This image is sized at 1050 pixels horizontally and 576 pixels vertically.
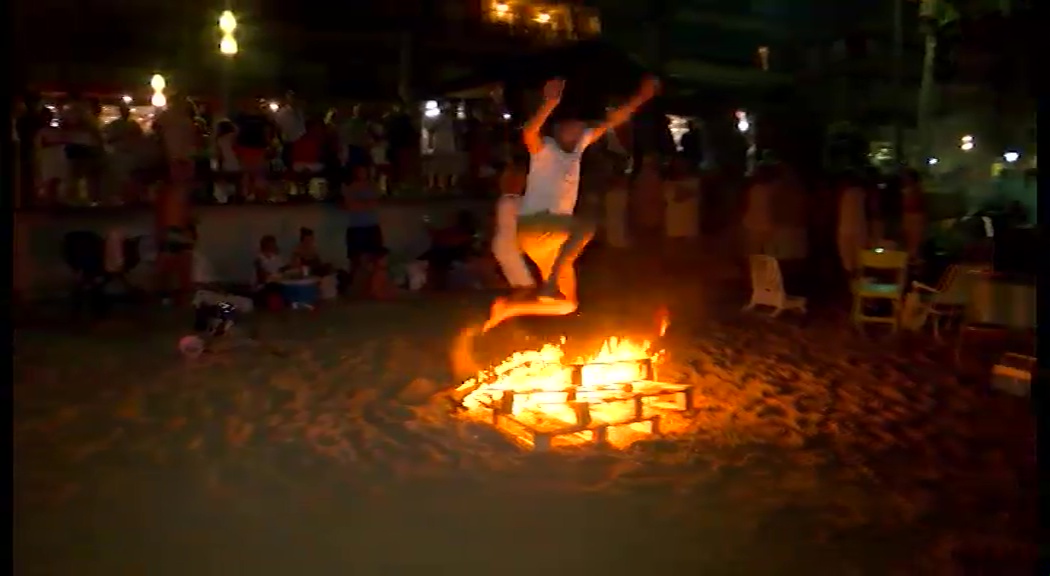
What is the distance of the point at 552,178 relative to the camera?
26.8 feet

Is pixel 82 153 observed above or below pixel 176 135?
below

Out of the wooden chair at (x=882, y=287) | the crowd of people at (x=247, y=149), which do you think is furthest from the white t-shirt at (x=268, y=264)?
the wooden chair at (x=882, y=287)

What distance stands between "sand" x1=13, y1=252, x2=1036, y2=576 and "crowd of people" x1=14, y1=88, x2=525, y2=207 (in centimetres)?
Answer: 442

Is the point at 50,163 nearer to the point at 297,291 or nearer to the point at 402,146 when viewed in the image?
the point at 297,291

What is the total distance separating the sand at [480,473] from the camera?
16.5ft

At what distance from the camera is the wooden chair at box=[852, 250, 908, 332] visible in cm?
1089

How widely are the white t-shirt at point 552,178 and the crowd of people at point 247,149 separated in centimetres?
722

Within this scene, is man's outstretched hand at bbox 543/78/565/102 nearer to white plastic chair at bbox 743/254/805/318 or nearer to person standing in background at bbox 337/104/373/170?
white plastic chair at bbox 743/254/805/318

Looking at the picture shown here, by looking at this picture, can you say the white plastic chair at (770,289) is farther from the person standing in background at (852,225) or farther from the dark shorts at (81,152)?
the dark shorts at (81,152)

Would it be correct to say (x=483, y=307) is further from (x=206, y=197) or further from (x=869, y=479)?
(x=869, y=479)

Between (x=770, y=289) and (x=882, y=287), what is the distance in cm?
141

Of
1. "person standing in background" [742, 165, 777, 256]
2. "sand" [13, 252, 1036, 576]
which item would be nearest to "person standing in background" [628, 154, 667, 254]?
"person standing in background" [742, 165, 777, 256]

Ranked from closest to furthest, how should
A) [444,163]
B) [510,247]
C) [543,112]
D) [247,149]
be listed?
[543,112], [510,247], [247,149], [444,163]

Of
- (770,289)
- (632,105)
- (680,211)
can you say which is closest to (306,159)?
(680,211)
